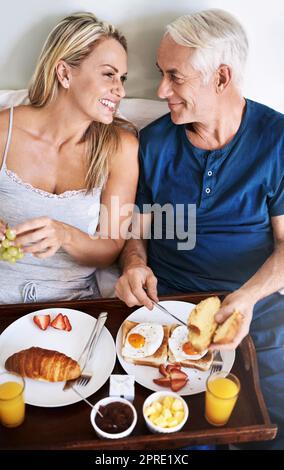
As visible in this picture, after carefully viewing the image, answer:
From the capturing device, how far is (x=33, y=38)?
206 centimetres

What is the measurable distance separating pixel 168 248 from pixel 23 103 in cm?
84

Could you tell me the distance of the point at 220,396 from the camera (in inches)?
50.9

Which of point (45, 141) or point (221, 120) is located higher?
point (221, 120)

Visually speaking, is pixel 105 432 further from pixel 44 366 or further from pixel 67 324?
pixel 67 324

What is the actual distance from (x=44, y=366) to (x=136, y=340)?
0.28 meters

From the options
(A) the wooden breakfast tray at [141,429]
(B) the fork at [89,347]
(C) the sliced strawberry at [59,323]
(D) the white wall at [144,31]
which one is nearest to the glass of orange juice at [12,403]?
(A) the wooden breakfast tray at [141,429]

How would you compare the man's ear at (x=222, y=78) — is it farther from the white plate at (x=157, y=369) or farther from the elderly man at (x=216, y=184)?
the white plate at (x=157, y=369)

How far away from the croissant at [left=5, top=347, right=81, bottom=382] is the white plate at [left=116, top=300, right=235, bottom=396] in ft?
0.52

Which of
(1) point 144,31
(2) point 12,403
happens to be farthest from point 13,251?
(1) point 144,31

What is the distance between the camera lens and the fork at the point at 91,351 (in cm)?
143

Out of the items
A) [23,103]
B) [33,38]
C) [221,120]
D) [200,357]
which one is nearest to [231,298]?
[200,357]
